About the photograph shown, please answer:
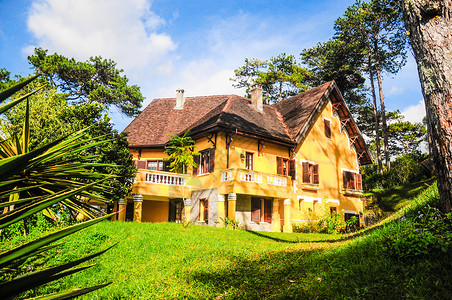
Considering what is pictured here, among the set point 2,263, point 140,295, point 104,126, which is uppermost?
point 104,126

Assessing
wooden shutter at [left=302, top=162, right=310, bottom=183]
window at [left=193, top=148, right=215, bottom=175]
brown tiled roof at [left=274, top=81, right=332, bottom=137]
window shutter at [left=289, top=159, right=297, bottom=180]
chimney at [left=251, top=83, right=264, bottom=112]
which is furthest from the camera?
chimney at [left=251, top=83, right=264, bottom=112]

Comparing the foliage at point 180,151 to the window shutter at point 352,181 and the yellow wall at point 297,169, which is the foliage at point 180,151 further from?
the window shutter at point 352,181

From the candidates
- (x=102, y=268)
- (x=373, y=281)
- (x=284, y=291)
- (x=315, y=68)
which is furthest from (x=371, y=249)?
(x=315, y=68)

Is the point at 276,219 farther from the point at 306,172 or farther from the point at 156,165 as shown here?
the point at 156,165

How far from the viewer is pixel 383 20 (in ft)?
106

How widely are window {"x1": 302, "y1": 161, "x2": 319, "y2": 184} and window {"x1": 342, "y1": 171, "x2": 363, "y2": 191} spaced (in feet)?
12.2

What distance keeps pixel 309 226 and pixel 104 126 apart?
13.3 meters

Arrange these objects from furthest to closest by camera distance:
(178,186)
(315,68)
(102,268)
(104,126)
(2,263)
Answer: (315,68), (178,186), (104,126), (102,268), (2,263)

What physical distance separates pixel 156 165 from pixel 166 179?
3.82 m

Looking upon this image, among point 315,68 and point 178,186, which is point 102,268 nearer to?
point 178,186

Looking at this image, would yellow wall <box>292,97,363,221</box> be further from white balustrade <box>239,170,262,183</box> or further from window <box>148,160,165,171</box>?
window <box>148,160,165,171</box>

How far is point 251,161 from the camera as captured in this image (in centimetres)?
2159

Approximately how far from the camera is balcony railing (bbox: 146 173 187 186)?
2025 cm

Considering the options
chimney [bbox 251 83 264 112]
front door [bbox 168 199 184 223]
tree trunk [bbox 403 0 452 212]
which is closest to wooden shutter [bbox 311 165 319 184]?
chimney [bbox 251 83 264 112]
